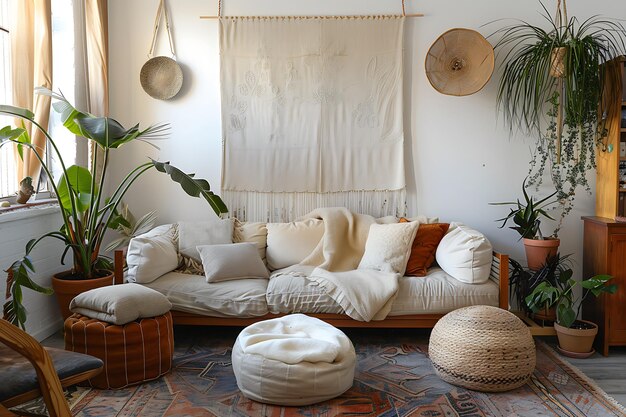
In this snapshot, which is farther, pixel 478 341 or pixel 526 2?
pixel 526 2

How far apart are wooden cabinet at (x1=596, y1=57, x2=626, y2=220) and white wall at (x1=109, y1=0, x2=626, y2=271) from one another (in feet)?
1.34

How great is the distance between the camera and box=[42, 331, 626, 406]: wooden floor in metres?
3.31

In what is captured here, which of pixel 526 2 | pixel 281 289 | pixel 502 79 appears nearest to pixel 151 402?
pixel 281 289

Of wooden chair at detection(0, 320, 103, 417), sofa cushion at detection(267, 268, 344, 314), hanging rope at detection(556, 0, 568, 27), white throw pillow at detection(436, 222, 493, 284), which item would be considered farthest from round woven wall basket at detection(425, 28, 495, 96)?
wooden chair at detection(0, 320, 103, 417)

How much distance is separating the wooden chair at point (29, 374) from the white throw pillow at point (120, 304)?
1.08 metres

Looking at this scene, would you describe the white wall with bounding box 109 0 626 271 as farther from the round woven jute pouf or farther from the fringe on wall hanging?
the round woven jute pouf

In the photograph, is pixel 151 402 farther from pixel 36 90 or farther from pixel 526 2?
pixel 526 2

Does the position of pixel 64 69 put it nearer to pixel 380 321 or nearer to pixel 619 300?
pixel 380 321

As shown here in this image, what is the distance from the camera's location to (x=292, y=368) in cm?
297

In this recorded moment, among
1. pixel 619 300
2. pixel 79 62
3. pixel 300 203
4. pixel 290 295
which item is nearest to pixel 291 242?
pixel 300 203

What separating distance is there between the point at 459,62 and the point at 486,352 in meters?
2.19

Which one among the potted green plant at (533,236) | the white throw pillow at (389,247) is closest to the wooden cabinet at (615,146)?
the potted green plant at (533,236)

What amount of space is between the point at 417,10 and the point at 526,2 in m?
0.81

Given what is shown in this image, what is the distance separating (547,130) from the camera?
15.1ft
